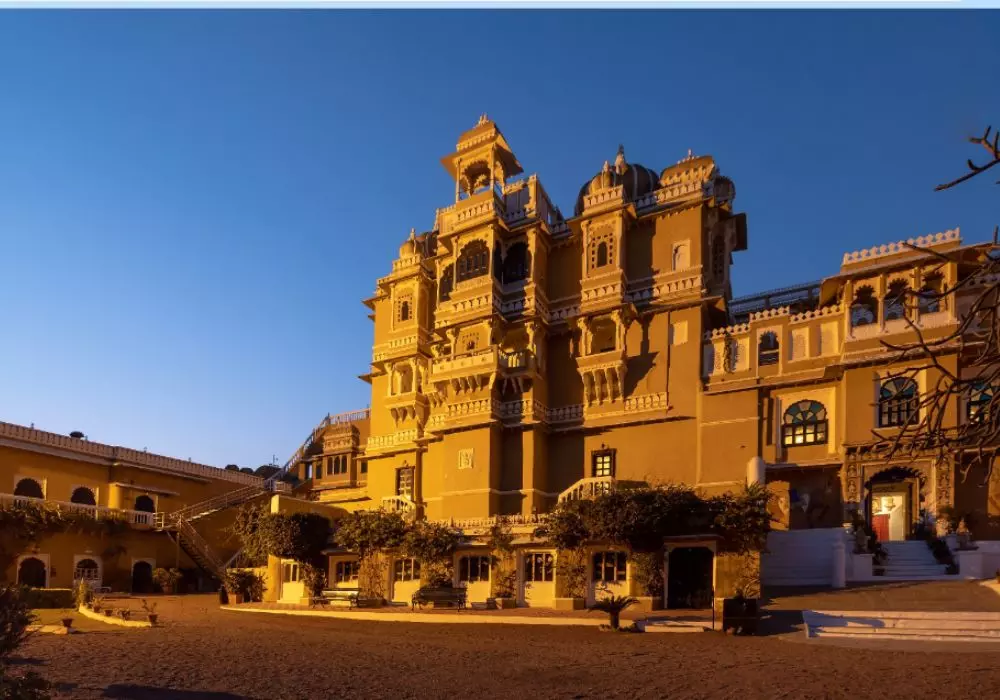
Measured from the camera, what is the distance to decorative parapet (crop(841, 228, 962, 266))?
2673 centimetres

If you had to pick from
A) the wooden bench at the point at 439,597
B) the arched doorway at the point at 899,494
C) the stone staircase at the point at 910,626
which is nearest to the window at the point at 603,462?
the wooden bench at the point at 439,597

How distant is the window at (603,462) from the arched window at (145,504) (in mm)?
25083

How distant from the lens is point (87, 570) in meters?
34.3

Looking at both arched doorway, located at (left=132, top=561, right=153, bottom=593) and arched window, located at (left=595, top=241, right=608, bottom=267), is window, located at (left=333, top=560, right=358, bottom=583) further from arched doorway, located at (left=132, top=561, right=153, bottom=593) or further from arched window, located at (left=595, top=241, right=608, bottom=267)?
arched window, located at (left=595, top=241, right=608, bottom=267)

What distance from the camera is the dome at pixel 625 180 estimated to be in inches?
1410

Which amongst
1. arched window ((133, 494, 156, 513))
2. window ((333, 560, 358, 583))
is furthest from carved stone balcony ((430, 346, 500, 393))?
arched window ((133, 494, 156, 513))

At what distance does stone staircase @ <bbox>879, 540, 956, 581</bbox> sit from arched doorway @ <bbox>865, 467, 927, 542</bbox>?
2.21m

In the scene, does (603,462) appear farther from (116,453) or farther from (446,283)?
(116,453)

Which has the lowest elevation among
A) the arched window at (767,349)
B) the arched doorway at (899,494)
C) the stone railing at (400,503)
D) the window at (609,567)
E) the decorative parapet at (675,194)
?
the window at (609,567)

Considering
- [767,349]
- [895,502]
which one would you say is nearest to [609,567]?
[767,349]

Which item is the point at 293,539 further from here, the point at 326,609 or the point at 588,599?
the point at 588,599

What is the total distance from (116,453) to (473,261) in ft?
73.1

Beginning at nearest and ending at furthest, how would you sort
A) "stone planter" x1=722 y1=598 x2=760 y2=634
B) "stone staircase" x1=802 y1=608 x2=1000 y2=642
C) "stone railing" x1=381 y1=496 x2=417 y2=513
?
"stone staircase" x1=802 y1=608 x2=1000 y2=642, "stone planter" x1=722 y1=598 x2=760 y2=634, "stone railing" x1=381 y1=496 x2=417 y2=513

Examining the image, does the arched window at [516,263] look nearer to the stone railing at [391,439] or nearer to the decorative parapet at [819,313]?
the stone railing at [391,439]
